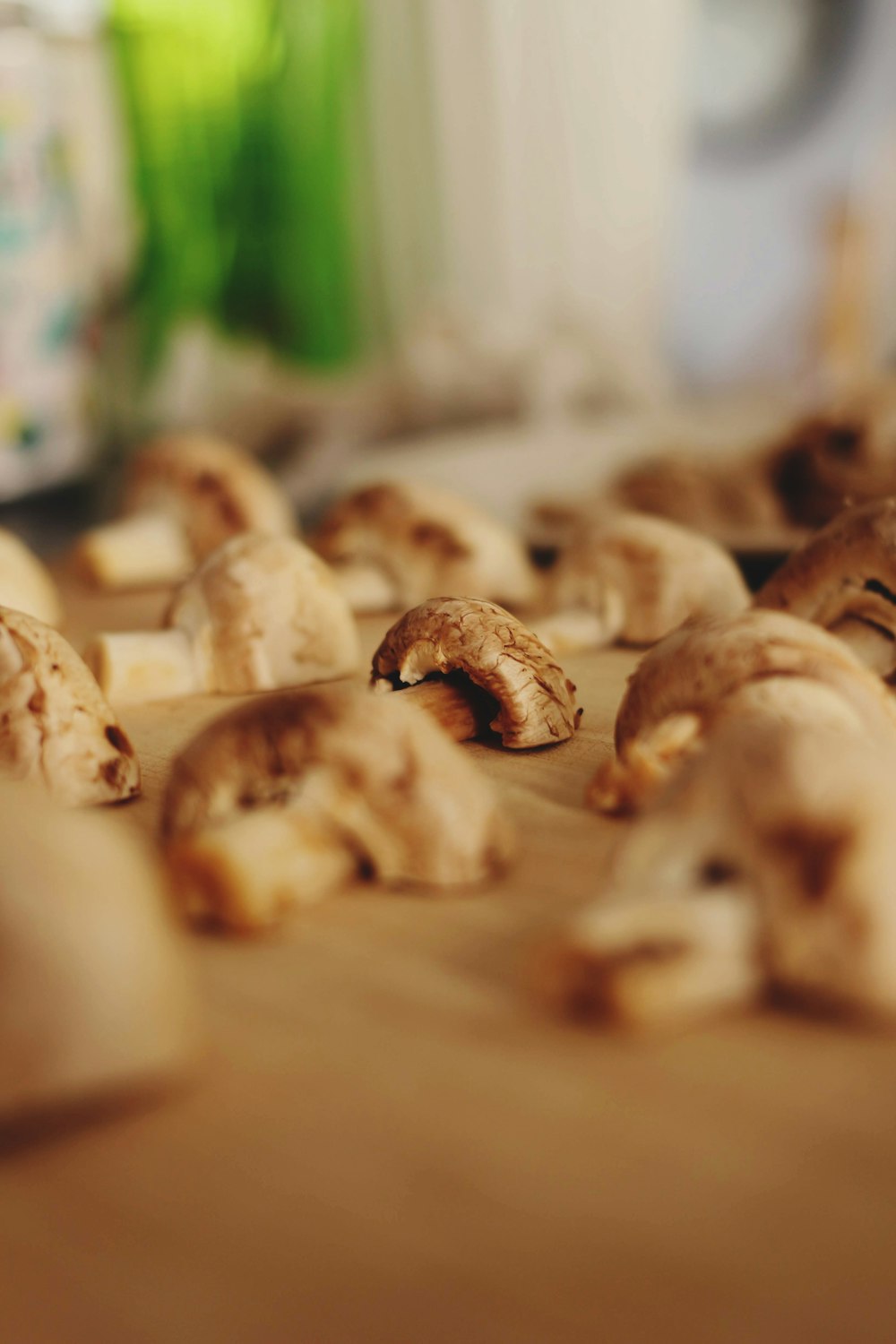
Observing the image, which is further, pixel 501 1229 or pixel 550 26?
pixel 550 26

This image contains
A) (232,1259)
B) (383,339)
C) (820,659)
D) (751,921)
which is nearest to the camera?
(232,1259)

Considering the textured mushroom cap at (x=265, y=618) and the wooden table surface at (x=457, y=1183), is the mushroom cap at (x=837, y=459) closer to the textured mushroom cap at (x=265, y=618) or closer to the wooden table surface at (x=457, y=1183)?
the textured mushroom cap at (x=265, y=618)

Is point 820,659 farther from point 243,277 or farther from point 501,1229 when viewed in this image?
point 243,277

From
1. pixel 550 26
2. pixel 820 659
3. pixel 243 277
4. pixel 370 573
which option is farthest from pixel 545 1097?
pixel 550 26

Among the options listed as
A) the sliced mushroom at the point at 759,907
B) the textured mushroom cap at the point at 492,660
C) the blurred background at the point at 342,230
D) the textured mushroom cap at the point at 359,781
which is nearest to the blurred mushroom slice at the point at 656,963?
the sliced mushroom at the point at 759,907

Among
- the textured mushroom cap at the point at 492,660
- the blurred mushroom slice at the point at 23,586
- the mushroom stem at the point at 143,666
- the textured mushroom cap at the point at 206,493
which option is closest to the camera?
the textured mushroom cap at the point at 492,660

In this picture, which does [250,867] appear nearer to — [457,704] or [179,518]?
[457,704]

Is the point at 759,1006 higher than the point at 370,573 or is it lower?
higher
